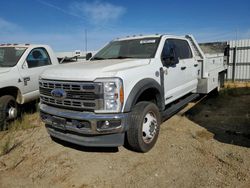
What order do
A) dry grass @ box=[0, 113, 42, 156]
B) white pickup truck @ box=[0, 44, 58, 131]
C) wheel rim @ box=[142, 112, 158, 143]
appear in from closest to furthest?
wheel rim @ box=[142, 112, 158, 143] → dry grass @ box=[0, 113, 42, 156] → white pickup truck @ box=[0, 44, 58, 131]

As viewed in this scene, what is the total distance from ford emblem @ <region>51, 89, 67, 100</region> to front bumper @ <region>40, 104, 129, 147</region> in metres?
0.23

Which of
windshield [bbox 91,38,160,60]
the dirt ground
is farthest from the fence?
windshield [bbox 91,38,160,60]

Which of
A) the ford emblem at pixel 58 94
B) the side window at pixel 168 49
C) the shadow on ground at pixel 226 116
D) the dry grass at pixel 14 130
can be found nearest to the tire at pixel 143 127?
the ford emblem at pixel 58 94

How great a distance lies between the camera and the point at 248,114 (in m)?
6.24

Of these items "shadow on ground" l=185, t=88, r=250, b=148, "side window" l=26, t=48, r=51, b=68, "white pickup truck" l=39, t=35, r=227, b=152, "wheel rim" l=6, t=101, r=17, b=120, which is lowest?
"shadow on ground" l=185, t=88, r=250, b=148

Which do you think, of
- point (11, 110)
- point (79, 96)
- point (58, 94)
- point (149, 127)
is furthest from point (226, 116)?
point (11, 110)

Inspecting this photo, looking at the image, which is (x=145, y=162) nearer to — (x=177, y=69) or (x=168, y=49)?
(x=177, y=69)

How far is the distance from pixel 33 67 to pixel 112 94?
3.98 m

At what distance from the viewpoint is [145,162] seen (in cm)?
381

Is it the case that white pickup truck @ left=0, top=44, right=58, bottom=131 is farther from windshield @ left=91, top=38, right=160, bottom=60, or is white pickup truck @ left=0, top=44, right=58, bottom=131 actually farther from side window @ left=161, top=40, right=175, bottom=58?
side window @ left=161, top=40, right=175, bottom=58

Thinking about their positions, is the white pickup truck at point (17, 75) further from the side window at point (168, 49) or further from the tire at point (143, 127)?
the side window at point (168, 49)

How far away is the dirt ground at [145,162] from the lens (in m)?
3.32

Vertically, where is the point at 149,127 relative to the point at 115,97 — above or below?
below

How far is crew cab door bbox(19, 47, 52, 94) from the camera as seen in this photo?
20.5 ft
